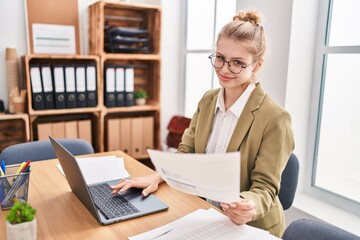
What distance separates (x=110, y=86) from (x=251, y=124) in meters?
1.78

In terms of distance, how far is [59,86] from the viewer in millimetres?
2598

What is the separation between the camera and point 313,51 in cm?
195

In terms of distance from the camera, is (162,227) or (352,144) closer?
(162,227)

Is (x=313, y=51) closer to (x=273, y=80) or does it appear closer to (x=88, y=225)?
(x=273, y=80)

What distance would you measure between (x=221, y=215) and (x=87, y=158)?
84 cm

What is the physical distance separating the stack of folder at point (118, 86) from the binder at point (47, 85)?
17.1 inches

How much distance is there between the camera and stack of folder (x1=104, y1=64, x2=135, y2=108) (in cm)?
279

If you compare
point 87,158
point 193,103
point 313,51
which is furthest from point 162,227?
point 193,103

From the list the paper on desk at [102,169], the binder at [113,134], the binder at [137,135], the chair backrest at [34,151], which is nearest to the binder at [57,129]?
the binder at [113,134]

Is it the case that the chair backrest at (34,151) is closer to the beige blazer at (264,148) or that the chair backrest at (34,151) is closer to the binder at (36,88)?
the binder at (36,88)

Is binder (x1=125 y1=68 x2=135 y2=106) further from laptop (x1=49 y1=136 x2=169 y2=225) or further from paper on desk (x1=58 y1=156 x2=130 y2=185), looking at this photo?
laptop (x1=49 y1=136 x2=169 y2=225)

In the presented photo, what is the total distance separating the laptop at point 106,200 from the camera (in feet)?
3.42

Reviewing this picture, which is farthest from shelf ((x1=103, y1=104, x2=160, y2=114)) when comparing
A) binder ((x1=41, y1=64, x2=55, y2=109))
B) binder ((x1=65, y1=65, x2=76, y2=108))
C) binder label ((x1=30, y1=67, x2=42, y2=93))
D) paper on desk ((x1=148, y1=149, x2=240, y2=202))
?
paper on desk ((x1=148, y1=149, x2=240, y2=202))

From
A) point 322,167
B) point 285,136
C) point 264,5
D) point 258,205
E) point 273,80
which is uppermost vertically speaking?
point 264,5
